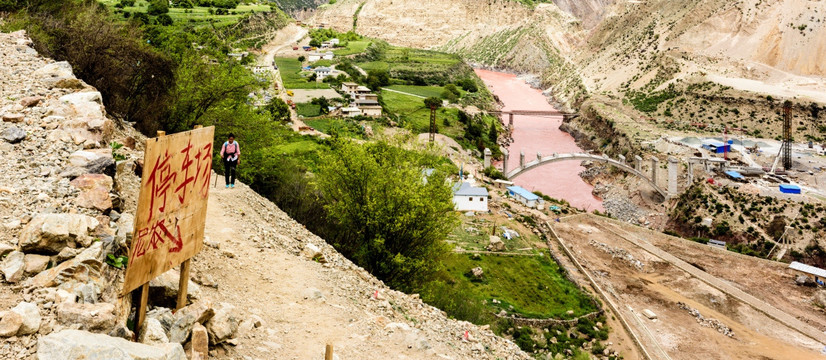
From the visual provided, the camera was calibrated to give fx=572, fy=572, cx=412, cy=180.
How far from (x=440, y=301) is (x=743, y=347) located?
22.8 m

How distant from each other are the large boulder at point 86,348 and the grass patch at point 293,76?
84.1 metres

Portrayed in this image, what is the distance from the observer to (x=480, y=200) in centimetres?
4975

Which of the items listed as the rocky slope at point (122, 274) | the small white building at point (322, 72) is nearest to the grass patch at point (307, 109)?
the small white building at point (322, 72)

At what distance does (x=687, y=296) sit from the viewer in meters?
40.9

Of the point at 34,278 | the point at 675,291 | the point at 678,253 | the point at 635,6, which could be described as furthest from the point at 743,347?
the point at 635,6

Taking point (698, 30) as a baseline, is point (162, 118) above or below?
below

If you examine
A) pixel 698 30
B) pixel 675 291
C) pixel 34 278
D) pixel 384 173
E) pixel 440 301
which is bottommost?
pixel 675 291

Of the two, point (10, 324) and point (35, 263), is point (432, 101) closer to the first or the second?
point (35, 263)

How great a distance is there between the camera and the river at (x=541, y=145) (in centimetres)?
7075

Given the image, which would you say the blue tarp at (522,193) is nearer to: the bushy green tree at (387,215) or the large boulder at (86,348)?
the bushy green tree at (387,215)

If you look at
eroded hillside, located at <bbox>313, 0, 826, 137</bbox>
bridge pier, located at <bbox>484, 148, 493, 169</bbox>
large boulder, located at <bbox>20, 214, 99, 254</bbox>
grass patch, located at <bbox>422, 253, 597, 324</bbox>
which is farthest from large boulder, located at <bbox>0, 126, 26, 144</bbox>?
eroded hillside, located at <bbox>313, 0, 826, 137</bbox>

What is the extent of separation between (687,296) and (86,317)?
138 ft

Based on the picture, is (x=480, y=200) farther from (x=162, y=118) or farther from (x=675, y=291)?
(x=162, y=118)

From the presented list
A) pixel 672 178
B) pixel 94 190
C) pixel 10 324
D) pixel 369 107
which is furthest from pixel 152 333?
pixel 369 107
